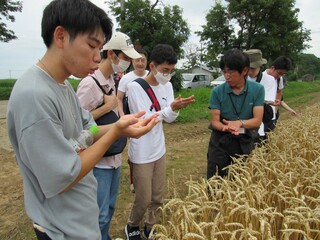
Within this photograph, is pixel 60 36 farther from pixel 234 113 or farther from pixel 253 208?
pixel 234 113

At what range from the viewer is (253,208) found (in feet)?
5.26

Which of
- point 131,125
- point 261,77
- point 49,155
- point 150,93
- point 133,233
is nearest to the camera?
point 49,155

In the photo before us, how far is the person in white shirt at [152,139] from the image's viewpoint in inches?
102

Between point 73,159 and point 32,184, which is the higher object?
point 73,159

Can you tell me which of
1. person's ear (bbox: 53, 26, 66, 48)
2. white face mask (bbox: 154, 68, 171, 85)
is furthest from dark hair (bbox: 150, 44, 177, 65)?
person's ear (bbox: 53, 26, 66, 48)

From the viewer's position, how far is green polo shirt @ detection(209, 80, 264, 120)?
285cm

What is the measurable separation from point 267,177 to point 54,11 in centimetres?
189

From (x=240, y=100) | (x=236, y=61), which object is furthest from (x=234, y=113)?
(x=236, y=61)

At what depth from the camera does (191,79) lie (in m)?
22.6

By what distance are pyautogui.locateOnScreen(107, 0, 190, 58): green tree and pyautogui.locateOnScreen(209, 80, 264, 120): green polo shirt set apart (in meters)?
10.8

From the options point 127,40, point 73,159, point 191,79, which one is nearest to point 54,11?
point 73,159

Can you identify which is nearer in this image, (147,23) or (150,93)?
(150,93)

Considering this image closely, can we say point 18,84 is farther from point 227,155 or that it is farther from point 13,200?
point 13,200

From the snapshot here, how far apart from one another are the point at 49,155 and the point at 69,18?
546 millimetres
